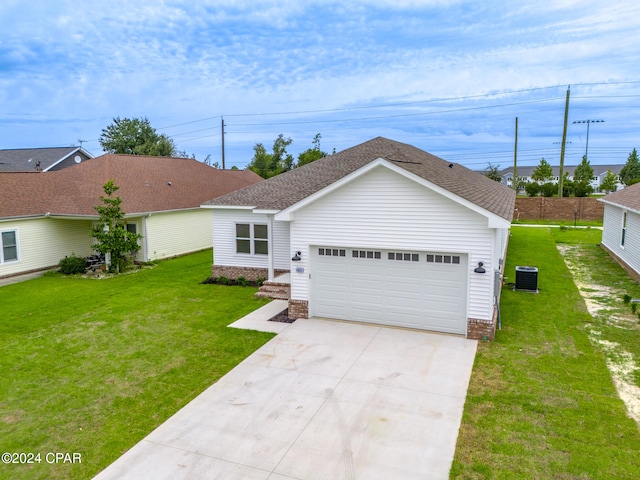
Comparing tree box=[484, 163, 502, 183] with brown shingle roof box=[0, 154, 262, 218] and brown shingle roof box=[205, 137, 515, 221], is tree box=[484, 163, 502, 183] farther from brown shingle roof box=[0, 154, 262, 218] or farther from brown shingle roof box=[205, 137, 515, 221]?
brown shingle roof box=[0, 154, 262, 218]

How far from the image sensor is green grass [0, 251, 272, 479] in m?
6.78

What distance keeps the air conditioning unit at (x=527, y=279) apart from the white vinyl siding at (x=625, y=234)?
4.65 meters

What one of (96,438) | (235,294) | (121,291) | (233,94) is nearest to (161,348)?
(96,438)

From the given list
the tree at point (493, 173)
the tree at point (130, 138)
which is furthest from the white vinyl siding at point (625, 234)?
the tree at point (130, 138)

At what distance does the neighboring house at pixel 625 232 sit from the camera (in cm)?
1661

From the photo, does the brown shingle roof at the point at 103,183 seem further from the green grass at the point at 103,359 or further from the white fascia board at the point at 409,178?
the white fascia board at the point at 409,178

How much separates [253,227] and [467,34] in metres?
16.2

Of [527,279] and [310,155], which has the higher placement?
[310,155]

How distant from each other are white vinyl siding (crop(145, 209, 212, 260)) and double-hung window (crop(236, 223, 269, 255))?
20.1ft

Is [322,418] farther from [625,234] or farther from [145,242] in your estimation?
[625,234]

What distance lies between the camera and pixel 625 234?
18.6 metres

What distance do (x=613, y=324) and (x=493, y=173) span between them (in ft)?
184

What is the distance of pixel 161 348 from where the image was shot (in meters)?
10.3

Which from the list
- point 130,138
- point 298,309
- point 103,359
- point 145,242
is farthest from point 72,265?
point 130,138
